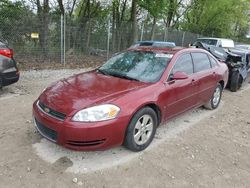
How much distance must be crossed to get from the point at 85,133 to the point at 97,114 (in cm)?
27

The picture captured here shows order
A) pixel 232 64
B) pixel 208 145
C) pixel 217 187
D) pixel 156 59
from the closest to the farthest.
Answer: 1. pixel 217 187
2. pixel 208 145
3. pixel 156 59
4. pixel 232 64

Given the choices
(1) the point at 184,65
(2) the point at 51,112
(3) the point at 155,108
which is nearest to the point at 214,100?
(1) the point at 184,65

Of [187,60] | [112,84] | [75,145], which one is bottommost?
[75,145]

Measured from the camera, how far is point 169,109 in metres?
4.25

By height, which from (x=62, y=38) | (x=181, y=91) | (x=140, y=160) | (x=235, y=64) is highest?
(x=62, y=38)

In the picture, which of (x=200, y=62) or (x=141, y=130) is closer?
(x=141, y=130)

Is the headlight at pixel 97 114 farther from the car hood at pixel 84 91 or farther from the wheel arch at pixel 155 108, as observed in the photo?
the wheel arch at pixel 155 108

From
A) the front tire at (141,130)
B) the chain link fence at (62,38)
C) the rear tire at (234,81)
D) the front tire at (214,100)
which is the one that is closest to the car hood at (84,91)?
the front tire at (141,130)

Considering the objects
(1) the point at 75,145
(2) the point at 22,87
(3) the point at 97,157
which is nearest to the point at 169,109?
Answer: (3) the point at 97,157

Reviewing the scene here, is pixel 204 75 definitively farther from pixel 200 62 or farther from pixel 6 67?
pixel 6 67

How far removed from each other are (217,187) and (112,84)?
196cm

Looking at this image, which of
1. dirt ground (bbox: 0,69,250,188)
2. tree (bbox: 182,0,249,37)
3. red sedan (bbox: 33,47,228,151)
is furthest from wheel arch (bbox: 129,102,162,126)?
tree (bbox: 182,0,249,37)

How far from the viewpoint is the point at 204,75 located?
5.18 meters

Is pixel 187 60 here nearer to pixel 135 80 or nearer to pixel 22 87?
pixel 135 80
